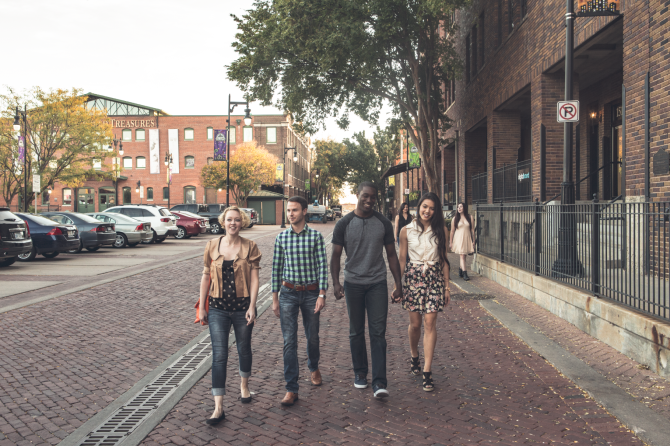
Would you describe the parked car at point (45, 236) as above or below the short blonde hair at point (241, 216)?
below

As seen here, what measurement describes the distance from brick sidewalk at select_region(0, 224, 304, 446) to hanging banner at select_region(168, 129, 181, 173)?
53.5 m

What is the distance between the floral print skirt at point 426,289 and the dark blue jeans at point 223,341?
60.9 inches

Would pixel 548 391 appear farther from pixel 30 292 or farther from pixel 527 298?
pixel 30 292

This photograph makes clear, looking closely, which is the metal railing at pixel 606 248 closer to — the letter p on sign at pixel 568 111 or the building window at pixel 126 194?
the letter p on sign at pixel 568 111

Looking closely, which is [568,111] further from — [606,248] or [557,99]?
[557,99]

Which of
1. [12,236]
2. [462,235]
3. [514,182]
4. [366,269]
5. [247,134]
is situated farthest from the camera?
[247,134]

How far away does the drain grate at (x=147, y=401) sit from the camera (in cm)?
394

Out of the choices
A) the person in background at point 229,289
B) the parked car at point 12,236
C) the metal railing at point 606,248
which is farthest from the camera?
the parked car at point 12,236

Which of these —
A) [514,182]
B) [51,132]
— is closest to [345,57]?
[514,182]

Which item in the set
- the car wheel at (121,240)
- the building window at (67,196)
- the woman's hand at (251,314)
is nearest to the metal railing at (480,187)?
the car wheel at (121,240)

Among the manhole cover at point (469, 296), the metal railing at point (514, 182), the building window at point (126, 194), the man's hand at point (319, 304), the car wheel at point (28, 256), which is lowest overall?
the manhole cover at point (469, 296)

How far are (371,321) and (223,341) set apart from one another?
1265mm

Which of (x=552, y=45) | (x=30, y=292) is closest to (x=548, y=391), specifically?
(x=30, y=292)

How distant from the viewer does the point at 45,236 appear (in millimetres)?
16953
